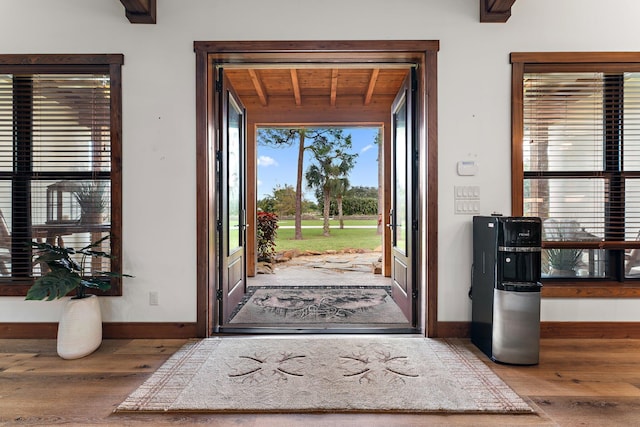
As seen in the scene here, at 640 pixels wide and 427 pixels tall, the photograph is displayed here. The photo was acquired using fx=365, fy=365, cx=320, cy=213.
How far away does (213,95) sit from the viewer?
10.4ft

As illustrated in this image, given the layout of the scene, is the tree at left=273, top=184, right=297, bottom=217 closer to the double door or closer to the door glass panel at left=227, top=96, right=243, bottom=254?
the double door

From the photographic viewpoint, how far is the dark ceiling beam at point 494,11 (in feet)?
9.16

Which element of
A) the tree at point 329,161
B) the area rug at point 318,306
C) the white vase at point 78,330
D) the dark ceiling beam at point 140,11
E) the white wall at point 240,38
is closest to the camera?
the white vase at point 78,330

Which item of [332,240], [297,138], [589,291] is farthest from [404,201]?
[297,138]

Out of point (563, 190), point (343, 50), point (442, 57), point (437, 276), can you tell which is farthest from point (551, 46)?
point (437, 276)

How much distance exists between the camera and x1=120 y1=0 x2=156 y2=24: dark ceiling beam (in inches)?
109

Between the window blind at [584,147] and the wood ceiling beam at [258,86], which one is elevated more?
the wood ceiling beam at [258,86]

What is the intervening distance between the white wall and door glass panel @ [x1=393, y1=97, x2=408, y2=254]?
0.69m

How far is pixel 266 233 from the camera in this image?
6.93 meters

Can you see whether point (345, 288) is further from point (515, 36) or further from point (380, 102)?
point (515, 36)

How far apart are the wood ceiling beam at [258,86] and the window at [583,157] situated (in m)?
2.95

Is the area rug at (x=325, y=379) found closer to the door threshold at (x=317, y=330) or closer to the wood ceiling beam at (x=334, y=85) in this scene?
the door threshold at (x=317, y=330)

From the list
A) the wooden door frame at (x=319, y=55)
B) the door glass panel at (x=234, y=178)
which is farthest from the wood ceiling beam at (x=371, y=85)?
the door glass panel at (x=234, y=178)

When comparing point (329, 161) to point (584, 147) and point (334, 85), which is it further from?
point (584, 147)
